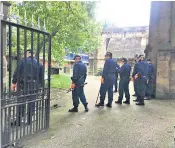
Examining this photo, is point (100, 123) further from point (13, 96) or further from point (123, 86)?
point (123, 86)

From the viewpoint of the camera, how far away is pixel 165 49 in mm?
11820

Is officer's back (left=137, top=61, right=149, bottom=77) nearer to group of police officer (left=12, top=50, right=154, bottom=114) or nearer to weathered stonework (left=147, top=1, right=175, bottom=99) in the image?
group of police officer (left=12, top=50, right=154, bottom=114)

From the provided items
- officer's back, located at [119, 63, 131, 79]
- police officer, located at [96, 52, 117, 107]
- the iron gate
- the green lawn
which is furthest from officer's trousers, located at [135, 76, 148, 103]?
the green lawn

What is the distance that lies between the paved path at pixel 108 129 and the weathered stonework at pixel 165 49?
115 inches

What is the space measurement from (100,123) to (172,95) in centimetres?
609

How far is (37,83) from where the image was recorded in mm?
5699

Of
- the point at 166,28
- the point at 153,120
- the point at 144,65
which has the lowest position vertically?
the point at 153,120

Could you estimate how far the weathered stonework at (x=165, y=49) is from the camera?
1183 centimetres

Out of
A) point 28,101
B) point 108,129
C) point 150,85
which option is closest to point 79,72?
point 108,129

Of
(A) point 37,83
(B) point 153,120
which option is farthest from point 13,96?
(B) point 153,120

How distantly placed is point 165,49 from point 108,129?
670 centimetres

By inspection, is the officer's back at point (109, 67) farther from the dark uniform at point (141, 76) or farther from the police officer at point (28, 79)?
the police officer at point (28, 79)

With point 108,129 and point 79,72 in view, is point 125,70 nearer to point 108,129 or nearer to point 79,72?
point 79,72

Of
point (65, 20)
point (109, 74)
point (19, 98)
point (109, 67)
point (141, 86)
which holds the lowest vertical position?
point (141, 86)
